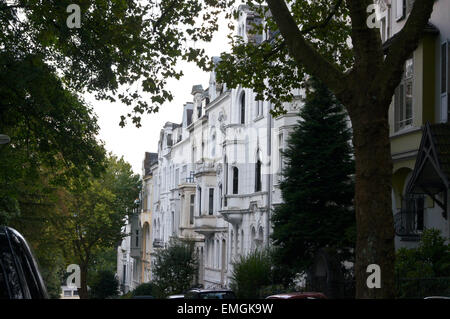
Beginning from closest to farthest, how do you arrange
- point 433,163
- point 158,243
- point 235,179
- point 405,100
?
point 433,163 < point 405,100 < point 235,179 < point 158,243

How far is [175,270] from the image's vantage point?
152 feet

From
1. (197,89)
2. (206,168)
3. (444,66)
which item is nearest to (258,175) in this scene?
(206,168)

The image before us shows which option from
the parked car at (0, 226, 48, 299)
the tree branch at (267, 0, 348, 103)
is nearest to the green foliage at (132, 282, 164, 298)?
the tree branch at (267, 0, 348, 103)

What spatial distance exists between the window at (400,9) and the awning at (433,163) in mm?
5458

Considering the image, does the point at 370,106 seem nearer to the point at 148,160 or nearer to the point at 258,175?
the point at 258,175

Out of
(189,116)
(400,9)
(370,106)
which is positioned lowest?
(370,106)

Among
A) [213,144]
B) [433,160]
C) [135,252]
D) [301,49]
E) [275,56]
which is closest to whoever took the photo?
[301,49]

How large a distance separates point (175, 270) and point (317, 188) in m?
23.3

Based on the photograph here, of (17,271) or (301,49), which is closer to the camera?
(17,271)

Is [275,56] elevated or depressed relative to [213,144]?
depressed

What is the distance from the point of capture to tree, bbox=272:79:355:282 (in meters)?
24.9

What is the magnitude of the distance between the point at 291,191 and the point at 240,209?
15351 millimetres

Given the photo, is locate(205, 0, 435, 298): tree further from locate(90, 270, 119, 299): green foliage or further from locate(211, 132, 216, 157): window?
locate(90, 270, 119, 299): green foliage

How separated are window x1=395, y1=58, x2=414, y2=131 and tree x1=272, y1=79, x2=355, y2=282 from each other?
92.6 inches
